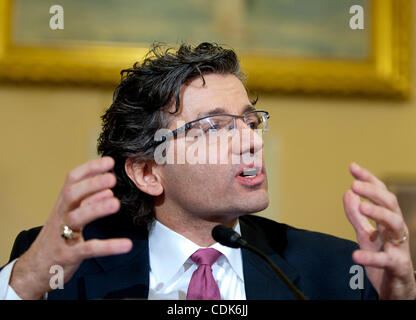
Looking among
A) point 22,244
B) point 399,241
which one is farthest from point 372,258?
point 22,244

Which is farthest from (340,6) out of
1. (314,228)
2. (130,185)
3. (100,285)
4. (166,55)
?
(100,285)

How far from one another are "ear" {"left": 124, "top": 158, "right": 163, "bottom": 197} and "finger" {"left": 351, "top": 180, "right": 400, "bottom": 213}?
0.81 m

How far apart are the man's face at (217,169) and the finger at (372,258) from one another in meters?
0.47

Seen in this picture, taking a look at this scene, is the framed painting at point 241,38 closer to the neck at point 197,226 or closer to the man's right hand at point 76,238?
the neck at point 197,226

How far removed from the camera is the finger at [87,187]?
1.27 meters

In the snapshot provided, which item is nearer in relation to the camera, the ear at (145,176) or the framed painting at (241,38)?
the ear at (145,176)

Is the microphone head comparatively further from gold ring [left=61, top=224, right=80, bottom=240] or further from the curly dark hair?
the curly dark hair

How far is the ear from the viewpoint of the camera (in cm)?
194

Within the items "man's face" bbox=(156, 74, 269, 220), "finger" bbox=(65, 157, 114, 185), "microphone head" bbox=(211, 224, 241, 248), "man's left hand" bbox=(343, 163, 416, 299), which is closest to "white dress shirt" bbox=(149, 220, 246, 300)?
"man's face" bbox=(156, 74, 269, 220)

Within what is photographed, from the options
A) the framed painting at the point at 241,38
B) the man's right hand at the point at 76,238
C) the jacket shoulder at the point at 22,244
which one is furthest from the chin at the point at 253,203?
the framed painting at the point at 241,38

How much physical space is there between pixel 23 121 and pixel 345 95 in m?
1.81

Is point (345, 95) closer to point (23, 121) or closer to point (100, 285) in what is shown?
point (23, 121)

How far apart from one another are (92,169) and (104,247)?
0.59 ft
